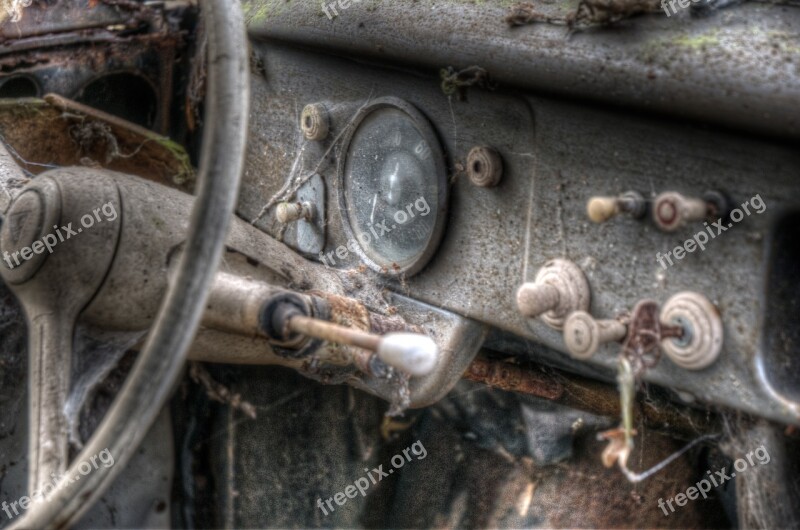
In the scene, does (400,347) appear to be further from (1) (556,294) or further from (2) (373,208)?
(2) (373,208)

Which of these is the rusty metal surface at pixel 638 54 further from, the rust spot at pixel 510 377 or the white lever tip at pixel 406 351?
the rust spot at pixel 510 377

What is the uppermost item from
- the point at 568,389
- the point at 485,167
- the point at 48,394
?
the point at 485,167

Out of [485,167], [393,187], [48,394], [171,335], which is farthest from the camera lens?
[393,187]

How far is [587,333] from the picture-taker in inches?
54.6

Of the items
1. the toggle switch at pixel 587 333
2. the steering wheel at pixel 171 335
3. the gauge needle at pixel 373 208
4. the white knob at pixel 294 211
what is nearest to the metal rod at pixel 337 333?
the steering wheel at pixel 171 335

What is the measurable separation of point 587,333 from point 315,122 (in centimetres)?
91

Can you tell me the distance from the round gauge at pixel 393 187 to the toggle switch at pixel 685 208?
527mm

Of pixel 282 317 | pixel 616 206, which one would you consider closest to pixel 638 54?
pixel 616 206

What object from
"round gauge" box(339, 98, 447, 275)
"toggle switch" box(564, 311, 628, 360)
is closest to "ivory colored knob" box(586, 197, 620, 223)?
"toggle switch" box(564, 311, 628, 360)

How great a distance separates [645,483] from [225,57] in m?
1.46

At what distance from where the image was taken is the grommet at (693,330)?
4.42ft

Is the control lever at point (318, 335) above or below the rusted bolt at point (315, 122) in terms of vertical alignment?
below

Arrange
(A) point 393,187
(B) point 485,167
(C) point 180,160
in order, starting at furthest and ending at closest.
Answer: (C) point 180,160
(A) point 393,187
(B) point 485,167

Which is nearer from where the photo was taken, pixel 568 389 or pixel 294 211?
pixel 568 389
